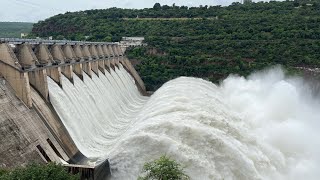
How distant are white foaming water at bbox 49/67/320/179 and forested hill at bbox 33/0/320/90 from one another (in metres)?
18.3

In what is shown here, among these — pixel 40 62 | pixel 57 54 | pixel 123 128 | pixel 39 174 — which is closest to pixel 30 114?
pixel 40 62

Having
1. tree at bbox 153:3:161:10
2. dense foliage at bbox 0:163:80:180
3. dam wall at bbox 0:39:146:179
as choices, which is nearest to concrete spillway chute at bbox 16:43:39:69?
dam wall at bbox 0:39:146:179

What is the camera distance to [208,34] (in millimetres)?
67250

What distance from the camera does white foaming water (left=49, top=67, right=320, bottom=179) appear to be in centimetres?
1902

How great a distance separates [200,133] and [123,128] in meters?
12.1

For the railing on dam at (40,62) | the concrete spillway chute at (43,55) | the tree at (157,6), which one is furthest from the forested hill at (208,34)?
the concrete spillway chute at (43,55)

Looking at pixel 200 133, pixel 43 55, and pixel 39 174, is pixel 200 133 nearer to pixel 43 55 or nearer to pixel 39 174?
pixel 39 174

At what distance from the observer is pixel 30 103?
2269 cm

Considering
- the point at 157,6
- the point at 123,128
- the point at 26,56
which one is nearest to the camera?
the point at 26,56

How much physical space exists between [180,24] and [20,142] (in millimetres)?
58648

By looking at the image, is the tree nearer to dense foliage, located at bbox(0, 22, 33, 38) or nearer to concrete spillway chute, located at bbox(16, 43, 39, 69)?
dense foliage, located at bbox(0, 22, 33, 38)

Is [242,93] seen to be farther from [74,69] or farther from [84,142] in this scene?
[84,142]

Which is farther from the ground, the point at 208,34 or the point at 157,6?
the point at 208,34

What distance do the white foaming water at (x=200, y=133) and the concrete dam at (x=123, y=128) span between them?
50 millimetres
